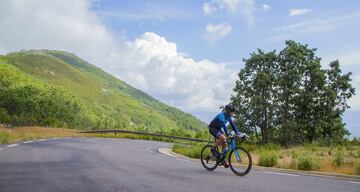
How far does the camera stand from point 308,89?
36.6m

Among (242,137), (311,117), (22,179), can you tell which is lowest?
(22,179)

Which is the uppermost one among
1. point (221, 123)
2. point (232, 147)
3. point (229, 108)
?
point (229, 108)

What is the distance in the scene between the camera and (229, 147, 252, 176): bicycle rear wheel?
10.7 meters

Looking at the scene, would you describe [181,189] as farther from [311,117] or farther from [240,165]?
[311,117]

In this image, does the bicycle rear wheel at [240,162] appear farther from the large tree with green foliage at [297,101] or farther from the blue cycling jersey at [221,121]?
the large tree with green foliage at [297,101]

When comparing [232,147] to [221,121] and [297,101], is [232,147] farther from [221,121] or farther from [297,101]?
[297,101]

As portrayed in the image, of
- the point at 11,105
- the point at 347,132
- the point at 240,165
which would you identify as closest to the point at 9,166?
the point at 240,165

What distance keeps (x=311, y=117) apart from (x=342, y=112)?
2618 millimetres

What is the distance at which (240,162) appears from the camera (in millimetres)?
11148

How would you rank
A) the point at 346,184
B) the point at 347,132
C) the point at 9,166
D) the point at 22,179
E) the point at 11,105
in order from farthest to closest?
the point at 11,105, the point at 347,132, the point at 9,166, the point at 346,184, the point at 22,179

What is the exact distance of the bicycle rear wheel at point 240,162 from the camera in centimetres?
1067

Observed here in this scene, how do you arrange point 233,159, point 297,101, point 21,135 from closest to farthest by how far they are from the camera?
point 233,159 < point 21,135 < point 297,101

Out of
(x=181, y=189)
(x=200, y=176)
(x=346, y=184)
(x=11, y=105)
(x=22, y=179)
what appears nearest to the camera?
(x=181, y=189)

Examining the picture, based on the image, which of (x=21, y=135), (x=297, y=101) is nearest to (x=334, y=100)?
(x=297, y=101)
